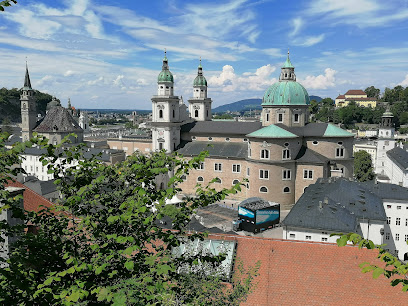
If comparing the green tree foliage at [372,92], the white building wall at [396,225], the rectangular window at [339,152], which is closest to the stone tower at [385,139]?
the rectangular window at [339,152]

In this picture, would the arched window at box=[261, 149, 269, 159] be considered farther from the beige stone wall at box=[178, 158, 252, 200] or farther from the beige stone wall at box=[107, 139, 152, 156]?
the beige stone wall at box=[107, 139, 152, 156]

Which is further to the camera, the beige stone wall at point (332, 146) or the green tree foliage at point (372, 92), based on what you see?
the green tree foliage at point (372, 92)

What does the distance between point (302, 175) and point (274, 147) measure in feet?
17.6

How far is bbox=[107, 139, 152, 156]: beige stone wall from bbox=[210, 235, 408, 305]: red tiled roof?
197ft

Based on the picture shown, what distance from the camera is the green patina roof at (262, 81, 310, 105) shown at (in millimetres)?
51250

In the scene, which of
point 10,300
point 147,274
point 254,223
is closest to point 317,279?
point 147,274

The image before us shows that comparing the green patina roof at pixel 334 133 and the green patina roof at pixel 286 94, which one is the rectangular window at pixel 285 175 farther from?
the green patina roof at pixel 286 94

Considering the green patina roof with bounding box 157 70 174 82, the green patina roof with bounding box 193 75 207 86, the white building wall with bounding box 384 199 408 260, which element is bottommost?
the white building wall with bounding box 384 199 408 260

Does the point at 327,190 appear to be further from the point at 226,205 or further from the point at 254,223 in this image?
the point at 226,205

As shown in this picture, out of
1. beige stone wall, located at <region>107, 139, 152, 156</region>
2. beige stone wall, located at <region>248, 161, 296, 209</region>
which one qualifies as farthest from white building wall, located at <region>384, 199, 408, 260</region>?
beige stone wall, located at <region>107, 139, 152, 156</region>

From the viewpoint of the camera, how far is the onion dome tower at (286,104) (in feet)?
167

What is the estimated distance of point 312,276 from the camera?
14453 millimetres

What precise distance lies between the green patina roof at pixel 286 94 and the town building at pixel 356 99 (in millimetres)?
127876

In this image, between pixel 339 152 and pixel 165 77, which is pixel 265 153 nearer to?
pixel 339 152
